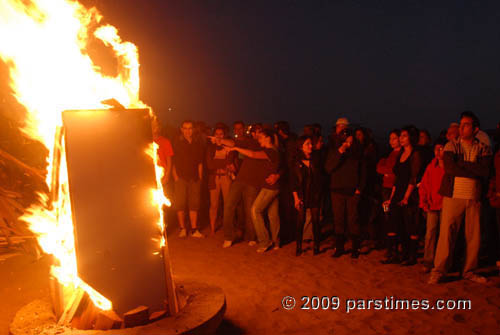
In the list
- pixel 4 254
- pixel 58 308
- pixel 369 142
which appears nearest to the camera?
pixel 58 308

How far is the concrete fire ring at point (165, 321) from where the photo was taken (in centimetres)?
304

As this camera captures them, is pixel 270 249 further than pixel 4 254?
Yes

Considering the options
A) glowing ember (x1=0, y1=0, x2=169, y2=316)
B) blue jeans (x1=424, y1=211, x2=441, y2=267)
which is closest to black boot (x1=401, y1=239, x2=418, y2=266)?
blue jeans (x1=424, y1=211, x2=441, y2=267)

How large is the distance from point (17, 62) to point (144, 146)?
1613 millimetres

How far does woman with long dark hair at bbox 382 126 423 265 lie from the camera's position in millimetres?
6035

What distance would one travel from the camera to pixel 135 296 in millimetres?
3322

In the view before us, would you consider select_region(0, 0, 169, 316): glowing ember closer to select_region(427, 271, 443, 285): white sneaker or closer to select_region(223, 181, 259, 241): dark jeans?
select_region(223, 181, 259, 241): dark jeans

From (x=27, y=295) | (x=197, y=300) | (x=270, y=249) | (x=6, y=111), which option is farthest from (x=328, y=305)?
(x=6, y=111)

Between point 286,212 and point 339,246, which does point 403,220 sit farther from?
point 286,212

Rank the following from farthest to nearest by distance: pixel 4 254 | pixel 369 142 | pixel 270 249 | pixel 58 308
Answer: pixel 369 142 → pixel 270 249 → pixel 4 254 → pixel 58 308

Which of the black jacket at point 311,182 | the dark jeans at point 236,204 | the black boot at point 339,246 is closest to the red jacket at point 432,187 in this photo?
the black boot at point 339,246

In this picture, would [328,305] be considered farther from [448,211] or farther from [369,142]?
[369,142]

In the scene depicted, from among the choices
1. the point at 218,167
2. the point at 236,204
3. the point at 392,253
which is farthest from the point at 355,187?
the point at 218,167

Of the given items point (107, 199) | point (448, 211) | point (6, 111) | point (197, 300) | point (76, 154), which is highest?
point (6, 111)
